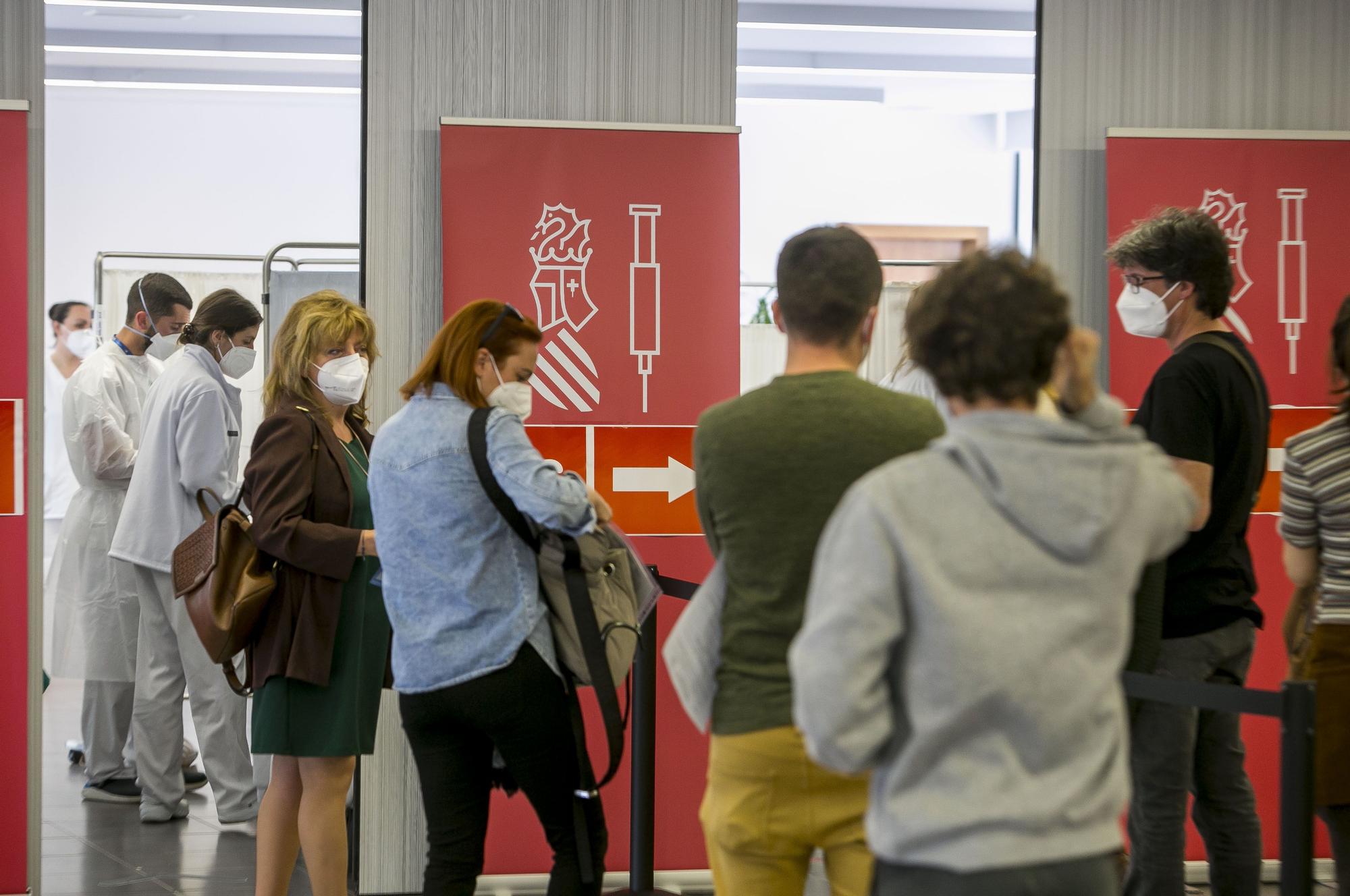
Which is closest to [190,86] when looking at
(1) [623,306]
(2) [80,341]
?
(2) [80,341]

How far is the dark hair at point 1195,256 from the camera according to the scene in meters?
2.67

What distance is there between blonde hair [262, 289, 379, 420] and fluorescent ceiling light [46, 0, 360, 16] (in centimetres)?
461

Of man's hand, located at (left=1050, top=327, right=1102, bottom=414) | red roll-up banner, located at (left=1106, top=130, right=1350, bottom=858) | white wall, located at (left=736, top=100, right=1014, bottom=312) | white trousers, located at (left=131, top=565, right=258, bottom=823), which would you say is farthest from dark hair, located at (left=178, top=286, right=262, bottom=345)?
white wall, located at (left=736, top=100, right=1014, bottom=312)

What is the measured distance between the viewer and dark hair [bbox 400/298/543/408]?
7.82 ft

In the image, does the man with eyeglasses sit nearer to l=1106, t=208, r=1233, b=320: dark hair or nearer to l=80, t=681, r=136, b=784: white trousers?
l=1106, t=208, r=1233, b=320: dark hair

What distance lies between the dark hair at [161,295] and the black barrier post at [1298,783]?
427cm

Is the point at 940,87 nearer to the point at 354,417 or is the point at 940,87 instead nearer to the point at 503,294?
the point at 503,294

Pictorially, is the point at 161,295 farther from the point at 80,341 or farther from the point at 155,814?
the point at 80,341

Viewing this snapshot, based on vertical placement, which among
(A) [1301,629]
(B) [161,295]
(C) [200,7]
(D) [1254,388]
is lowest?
(A) [1301,629]

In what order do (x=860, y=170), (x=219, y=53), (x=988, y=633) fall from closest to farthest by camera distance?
(x=988, y=633)
(x=219, y=53)
(x=860, y=170)

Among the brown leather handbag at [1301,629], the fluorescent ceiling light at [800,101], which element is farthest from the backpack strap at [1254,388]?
the fluorescent ceiling light at [800,101]

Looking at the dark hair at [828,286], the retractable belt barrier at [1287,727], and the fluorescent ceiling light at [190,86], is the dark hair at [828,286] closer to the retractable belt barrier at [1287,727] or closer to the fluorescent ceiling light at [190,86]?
the retractable belt barrier at [1287,727]

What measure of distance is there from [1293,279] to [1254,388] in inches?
57.1

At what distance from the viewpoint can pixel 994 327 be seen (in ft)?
4.38
